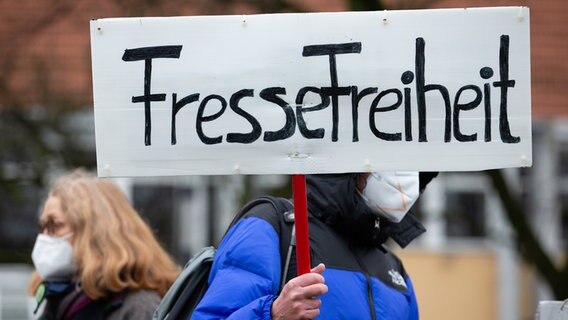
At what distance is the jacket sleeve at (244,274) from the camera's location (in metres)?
3.42

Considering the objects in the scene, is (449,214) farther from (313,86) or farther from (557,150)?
(313,86)

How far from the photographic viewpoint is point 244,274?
348cm

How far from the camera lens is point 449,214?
9.54 m

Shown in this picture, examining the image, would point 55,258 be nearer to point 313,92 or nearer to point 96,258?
point 96,258

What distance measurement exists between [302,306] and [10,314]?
→ 8273 millimetres

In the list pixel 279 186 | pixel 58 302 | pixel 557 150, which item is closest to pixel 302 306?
pixel 58 302

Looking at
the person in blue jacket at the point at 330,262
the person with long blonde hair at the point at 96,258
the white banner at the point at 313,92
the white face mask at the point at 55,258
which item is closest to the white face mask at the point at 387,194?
the person in blue jacket at the point at 330,262

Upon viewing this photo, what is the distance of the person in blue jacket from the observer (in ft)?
11.0

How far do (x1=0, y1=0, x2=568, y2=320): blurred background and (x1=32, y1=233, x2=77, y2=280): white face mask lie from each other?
121 inches

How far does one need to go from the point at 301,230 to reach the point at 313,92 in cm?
38

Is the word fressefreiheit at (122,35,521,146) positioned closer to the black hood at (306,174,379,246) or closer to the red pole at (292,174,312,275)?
the red pole at (292,174,312,275)

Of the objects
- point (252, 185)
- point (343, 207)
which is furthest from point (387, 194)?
point (252, 185)

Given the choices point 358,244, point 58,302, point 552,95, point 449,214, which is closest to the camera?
point 358,244

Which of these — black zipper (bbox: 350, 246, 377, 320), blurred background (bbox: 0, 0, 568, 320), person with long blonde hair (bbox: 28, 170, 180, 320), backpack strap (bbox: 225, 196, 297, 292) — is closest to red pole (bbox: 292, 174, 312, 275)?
backpack strap (bbox: 225, 196, 297, 292)
